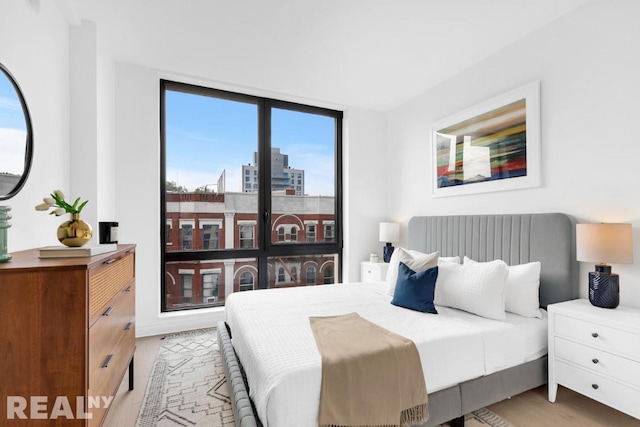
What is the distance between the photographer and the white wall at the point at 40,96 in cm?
161

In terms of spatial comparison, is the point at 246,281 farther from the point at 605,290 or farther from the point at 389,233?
the point at 605,290

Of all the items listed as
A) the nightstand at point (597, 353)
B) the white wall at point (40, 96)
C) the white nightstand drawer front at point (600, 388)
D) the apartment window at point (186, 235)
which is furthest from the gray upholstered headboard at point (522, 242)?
the white wall at point (40, 96)

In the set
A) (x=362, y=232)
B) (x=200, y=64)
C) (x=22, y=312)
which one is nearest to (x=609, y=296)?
(x=362, y=232)

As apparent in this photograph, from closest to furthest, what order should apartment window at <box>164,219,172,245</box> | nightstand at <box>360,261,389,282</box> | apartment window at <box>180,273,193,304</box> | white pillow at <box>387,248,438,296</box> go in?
white pillow at <box>387,248,438,296</box>
apartment window at <box>164,219,172,245</box>
apartment window at <box>180,273,193,304</box>
nightstand at <box>360,261,389,282</box>

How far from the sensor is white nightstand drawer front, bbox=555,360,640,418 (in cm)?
167

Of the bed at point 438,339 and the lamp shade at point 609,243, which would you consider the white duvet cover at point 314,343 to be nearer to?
the bed at point 438,339

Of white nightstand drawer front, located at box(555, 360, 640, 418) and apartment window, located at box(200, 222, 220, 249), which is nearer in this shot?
white nightstand drawer front, located at box(555, 360, 640, 418)

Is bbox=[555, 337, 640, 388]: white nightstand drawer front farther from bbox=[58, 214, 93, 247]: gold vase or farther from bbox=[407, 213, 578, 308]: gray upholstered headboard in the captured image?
bbox=[58, 214, 93, 247]: gold vase

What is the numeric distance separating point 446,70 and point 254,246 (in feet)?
9.70

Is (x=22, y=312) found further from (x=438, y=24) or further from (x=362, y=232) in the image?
(x=362, y=232)

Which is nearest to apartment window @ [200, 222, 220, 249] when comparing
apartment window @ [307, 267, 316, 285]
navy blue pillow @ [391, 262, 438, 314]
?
apartment window @ [307, 267, 316, 285]

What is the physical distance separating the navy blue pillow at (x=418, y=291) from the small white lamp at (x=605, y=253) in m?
0.94

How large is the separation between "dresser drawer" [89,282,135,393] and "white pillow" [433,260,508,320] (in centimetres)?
215

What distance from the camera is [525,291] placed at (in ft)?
7.27
